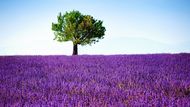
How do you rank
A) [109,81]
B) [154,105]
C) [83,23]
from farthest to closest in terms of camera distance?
[83,23] → [109,81] → [154,105]

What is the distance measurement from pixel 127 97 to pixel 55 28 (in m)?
20.2

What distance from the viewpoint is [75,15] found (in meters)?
23.7

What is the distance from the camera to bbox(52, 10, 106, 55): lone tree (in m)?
23.1

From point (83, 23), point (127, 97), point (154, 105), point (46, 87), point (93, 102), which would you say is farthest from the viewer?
point (83, 23)

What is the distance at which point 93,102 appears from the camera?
3613 mm

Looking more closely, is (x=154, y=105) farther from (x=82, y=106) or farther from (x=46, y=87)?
(x=46, y=87)

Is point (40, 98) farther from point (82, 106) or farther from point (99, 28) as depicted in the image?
point (99, 28)

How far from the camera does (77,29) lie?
2314 centimetres

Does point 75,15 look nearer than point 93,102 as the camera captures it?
No

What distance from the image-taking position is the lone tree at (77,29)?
23062mm

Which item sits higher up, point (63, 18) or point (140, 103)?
point (63, 18)

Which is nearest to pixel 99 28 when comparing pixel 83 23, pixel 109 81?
pixel 83 23

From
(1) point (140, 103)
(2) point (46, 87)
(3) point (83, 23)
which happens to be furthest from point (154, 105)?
(3) point (83, 23)

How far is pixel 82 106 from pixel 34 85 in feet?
6.44
